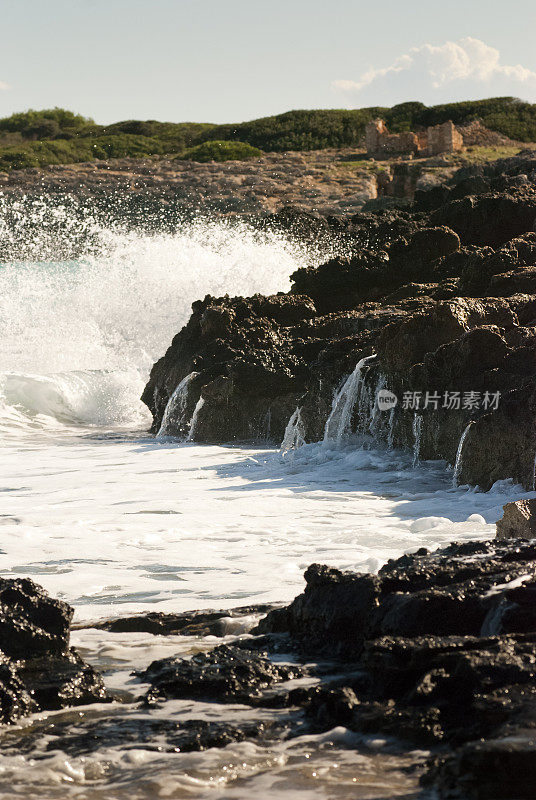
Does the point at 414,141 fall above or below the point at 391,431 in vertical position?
above

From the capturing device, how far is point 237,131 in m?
65.7

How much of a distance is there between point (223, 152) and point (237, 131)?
29.2ft

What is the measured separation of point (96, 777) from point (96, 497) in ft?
14.8

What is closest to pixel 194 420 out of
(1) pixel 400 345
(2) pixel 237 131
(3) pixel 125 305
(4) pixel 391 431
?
(4) pixel 391 431

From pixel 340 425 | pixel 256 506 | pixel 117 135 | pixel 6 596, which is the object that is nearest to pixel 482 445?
pixel 256 506

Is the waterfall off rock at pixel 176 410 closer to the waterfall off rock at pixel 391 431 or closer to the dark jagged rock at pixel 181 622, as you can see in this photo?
the waterfall off rock at pixel 391 431

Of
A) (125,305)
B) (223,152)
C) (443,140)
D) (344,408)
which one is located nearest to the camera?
(344,408)

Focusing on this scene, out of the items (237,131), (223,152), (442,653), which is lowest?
(442,653)

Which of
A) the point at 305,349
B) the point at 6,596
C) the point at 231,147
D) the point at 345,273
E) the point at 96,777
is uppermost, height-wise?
the point at 231,147

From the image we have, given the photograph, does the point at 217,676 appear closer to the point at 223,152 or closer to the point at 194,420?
the point at 194,420

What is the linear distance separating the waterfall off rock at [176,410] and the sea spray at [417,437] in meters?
3.45

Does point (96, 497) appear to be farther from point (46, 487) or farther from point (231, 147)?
point (231, 147)

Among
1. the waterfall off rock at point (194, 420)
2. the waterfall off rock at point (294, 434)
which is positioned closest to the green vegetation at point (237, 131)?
the waterfall off rock at point (194, 420)

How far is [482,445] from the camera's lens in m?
6.15
